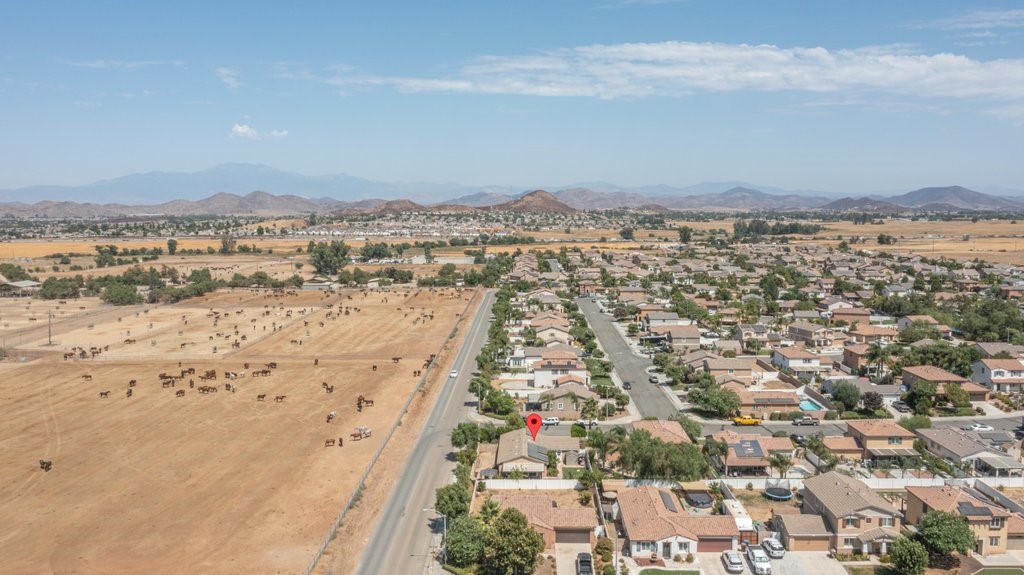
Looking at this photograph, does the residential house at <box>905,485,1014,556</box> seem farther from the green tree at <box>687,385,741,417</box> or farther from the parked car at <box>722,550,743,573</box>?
the green tree at <box>687,385,741,417</box>

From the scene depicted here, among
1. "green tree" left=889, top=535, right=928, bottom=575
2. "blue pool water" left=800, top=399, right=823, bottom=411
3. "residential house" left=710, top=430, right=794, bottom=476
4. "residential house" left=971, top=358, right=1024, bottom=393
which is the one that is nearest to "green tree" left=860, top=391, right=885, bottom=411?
"blue pool water" left=800, top=399, right=823, bottom=411

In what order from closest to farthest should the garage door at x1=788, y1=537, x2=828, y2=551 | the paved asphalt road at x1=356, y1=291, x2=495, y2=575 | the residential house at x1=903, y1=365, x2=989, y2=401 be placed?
the paved asphalt road at x1=356, y1=291, x2=495, y2=575, the garage door at x1=788, y1=537, x2=828, y2=551, the residential house at x1=903, y1=365, x2=989, y2=401

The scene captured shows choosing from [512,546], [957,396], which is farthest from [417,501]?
[957,396]

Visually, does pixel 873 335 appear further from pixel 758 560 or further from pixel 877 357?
pixel 758 560

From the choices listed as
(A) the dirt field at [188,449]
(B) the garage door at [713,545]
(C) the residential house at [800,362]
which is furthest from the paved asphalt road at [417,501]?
(C) the residential house at [800,362]

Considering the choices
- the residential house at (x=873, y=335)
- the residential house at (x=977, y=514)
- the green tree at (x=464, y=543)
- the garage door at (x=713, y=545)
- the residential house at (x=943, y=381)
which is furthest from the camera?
the residential house at (x=873, y=335)

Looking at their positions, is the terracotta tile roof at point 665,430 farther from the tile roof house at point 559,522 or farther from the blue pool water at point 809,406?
the blue pool water at point 809,406
